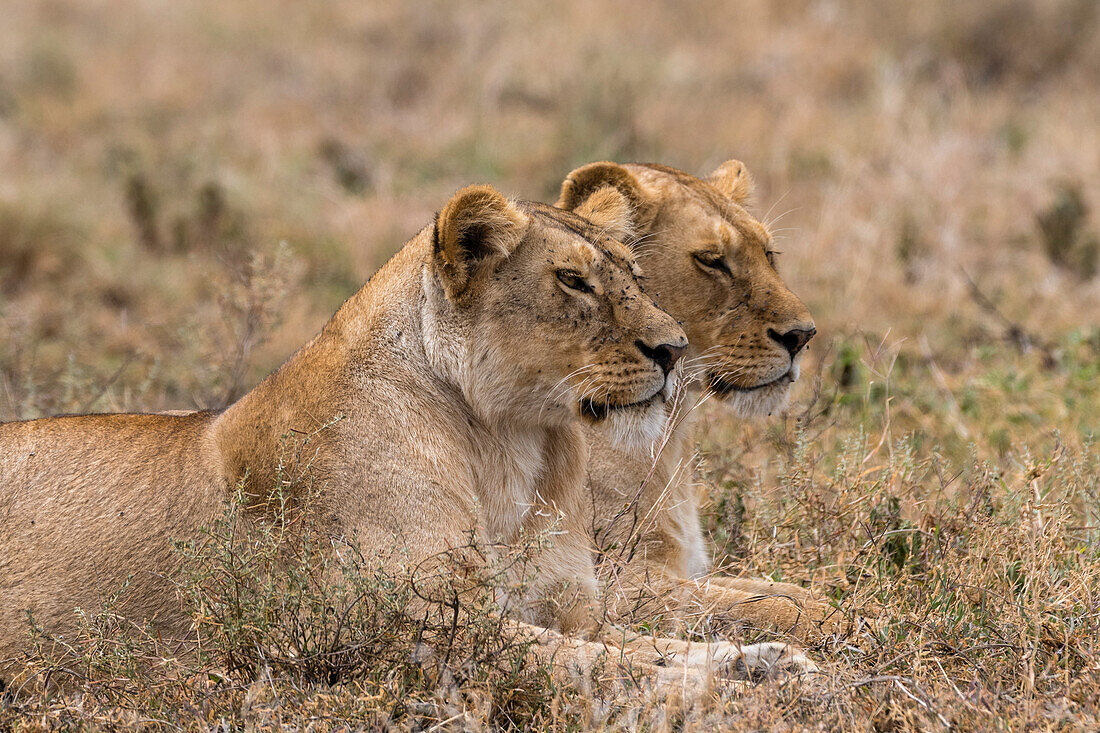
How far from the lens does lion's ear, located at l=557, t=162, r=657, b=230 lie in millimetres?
4094

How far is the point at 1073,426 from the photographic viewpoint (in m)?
5.29

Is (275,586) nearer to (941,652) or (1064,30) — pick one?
(941,652)

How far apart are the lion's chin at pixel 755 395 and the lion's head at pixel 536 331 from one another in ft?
2.35

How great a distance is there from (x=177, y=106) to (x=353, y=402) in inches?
407

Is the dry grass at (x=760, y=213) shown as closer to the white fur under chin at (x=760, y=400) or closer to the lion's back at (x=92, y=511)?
the white fur under chin at (x=760, y=400)

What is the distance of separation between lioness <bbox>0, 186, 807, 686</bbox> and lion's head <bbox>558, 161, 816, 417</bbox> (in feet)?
2.13

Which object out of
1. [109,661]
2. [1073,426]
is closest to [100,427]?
[109,661]

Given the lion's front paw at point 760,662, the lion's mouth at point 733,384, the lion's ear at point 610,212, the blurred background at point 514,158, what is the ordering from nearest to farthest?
the lion's front paw at point 760,662, the lion's ear at point 610,212, the lion's mouth at point 733,384, the blurred background at point 514,158

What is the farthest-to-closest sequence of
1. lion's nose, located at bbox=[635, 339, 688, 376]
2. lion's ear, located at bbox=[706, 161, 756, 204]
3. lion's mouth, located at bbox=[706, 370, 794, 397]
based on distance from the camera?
lion's ear, located at bbox=[706, 161, 756, 204] < lion's mouth, located at bbox=[706, 370, 794, 397] < lion's nose, located at bbox=[635, 339, 688, 376]

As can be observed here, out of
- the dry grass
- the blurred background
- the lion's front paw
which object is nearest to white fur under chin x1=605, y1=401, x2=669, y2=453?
the lion's front paw

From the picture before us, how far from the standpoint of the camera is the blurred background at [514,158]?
648 cm

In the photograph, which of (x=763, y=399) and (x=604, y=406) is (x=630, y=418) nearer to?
(x=604, y=406)

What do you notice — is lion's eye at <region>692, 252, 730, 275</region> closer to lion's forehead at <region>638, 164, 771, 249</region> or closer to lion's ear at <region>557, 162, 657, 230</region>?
lion's forehead at <region>638, 164, 771, 249</region>

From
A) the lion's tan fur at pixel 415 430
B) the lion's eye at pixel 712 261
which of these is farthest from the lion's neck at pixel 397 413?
the lion's eye at pixel 712 261
